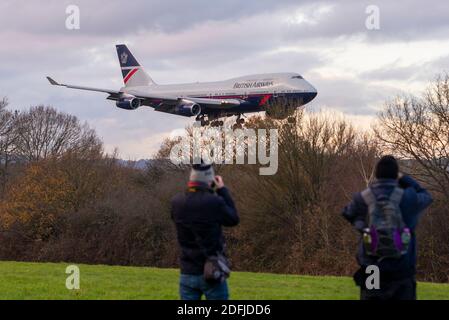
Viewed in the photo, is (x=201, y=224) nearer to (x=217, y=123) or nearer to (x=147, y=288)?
(x=147, y=288)

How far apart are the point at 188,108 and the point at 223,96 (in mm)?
2874

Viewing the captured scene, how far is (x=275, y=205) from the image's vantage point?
42.1 metres

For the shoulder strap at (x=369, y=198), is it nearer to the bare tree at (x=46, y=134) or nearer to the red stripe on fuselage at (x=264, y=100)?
the red stripe on fuselage at (x=264, y=100)

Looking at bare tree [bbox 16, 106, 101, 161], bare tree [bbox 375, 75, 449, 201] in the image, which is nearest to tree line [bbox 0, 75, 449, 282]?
bare tree [bbox 375, 75, 449, 201]

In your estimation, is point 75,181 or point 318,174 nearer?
point 318,174

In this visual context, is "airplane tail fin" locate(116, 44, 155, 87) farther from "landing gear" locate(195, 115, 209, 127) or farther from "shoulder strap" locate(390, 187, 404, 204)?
"shoulder strap" locate(390, 187, 404, 204)

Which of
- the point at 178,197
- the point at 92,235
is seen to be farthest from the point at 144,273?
the point at 92,235

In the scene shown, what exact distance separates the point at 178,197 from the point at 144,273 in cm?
987

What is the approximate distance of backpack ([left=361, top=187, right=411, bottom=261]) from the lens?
820 centimetres

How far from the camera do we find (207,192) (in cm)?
852

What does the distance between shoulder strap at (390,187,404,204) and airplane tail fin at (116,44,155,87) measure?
67072 millimetres

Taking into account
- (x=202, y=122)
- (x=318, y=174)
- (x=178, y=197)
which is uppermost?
(x=202, y=122)
